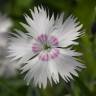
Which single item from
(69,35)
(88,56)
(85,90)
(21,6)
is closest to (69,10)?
(21,6)

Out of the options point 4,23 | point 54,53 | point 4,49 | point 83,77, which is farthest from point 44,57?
point 4,23

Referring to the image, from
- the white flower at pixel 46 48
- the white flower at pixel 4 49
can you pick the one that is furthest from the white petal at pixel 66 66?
the white flower at pixel 4 49

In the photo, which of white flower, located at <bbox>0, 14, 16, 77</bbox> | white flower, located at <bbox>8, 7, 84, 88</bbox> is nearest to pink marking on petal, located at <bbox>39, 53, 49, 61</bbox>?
white flower, located at <bbox>8, 7, 84, 88</bbox>

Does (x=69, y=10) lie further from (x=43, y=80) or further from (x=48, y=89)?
(x=43, y=80)

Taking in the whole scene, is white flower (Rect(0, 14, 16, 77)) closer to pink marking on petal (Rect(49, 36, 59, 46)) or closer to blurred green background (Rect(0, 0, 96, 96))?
blurred green background (Rect(0, 0, 96, 96))

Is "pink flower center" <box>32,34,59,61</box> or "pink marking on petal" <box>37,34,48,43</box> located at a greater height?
"pink marking on petal" <box>37,34,48,43</box>

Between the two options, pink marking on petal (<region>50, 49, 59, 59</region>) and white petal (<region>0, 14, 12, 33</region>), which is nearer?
pink marking on petal (<region>50, 49, 59, 59</region>)

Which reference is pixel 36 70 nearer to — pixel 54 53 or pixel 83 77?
pixel 54 53
